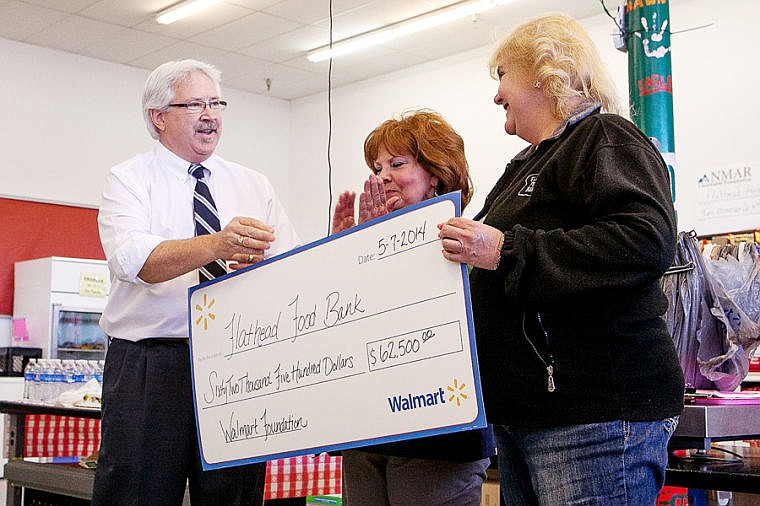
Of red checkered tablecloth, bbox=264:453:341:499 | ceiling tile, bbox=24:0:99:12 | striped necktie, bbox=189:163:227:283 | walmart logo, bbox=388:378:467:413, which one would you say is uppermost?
ceiling tile, bbox=24:0:99:12

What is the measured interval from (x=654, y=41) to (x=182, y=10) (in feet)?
16.9

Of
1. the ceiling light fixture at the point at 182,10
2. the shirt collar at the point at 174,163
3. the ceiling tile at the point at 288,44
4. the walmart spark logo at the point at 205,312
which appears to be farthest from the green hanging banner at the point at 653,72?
the ceiling tile at the point at 288,44

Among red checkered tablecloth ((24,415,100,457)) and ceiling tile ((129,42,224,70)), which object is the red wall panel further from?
red checkered tablecloth ((24,415,100,457))

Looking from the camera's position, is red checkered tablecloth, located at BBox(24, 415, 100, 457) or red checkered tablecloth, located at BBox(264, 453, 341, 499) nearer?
red checkered tablecloth, located at BBox(264, 453, 341, 499)

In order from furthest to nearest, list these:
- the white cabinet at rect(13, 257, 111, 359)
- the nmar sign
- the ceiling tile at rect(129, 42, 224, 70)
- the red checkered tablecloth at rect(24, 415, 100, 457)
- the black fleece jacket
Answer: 1. the ceiling tile at rect(129, 42, 224, 70)
2. the white cabinet at rect(13, 257, 111, 359)
3. the nmar sign
4. the red checkered tablecloth at rect(24, 415, 100, 457)
5. the black fleece jacket

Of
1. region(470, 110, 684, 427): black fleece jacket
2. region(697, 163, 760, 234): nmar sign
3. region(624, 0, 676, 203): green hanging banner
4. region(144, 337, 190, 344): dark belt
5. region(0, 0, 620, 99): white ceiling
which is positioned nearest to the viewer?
region(470, 110, 684, 427): black fleece jacket

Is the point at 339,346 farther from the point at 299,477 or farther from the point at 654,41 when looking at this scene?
the point at 654,41

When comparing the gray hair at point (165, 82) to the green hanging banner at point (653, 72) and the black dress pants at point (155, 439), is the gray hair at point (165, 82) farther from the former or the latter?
the green hanging banner at point (653, 72)

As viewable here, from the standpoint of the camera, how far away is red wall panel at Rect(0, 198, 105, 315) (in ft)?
26.5

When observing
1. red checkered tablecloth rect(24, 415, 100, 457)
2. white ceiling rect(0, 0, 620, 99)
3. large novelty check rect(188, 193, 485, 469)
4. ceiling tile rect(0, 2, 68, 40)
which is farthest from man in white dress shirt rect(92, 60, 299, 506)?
ceiling tile rect(0, 2, 68, 40)

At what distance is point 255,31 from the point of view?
799 cm

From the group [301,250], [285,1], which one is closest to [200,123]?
[301,250]

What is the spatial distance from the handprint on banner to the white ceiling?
375 cm

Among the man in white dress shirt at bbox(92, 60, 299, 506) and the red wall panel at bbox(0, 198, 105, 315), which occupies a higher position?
the red wall panel at bbox(0, 198, 105, 315)
